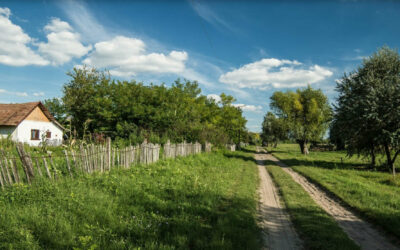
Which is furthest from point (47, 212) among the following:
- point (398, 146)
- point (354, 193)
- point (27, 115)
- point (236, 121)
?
point (236, 121)

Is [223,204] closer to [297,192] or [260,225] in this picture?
[260,225]

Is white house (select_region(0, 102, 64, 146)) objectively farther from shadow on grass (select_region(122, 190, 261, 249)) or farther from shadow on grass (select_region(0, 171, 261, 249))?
shadow on grass (select_region(122, 190, 261, 249))

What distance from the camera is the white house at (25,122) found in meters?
28.1

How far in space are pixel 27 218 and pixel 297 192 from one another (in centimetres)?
894

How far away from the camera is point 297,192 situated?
958 centimetres

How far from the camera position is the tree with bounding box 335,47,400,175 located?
52.5 feet

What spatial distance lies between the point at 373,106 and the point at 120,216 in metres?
17.7

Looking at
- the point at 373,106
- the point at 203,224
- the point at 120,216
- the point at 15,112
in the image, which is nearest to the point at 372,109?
the point at 373,106

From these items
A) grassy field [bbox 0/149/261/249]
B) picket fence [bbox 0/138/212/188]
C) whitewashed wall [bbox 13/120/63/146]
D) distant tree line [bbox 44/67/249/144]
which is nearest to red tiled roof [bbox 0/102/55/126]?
whitewashed wall [bbox 13/120/63/146]

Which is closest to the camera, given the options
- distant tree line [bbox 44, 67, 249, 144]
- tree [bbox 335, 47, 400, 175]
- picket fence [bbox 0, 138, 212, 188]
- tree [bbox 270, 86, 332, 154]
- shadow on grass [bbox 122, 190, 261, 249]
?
shadow on grass [bbox 122, 190, 261, 249]

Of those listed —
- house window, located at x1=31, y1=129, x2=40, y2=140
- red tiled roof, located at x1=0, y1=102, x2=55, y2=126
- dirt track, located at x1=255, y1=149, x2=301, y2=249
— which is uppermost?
red tiled roof, located at x1=0, y1=102, x2=55, y2=126

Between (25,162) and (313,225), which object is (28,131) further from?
(313,225)

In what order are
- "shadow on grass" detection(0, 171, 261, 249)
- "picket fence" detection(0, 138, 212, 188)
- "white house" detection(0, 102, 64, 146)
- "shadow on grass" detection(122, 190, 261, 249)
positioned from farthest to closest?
"white house" detection(0, 102, 64, 146)
"picket fence" detection(0, 138, 212, 188)
"shadow on grass" detection(122, 190, 261, 249)
"shadow on grass" detection(0, 171, 261, 249)

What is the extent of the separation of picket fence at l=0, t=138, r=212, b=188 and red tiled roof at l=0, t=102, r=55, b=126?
23.1 metres
